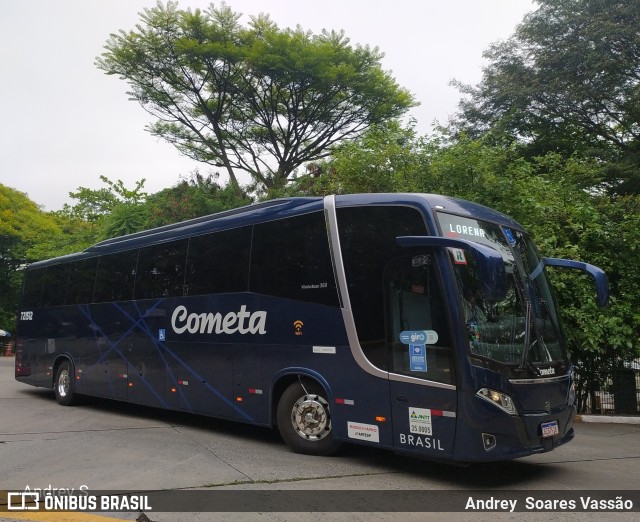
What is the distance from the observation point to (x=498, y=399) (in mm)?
6426

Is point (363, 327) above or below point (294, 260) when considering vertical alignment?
below

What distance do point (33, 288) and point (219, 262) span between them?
7.83m

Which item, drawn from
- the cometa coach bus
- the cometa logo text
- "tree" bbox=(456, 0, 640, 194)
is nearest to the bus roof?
the cometa coach bus

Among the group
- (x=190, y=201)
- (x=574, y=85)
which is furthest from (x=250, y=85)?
(x=574, y=85)

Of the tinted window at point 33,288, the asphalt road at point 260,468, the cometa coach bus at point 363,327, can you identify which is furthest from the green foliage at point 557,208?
the tinted window at point 33,288

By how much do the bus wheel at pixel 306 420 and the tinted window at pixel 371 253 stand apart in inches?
46.5

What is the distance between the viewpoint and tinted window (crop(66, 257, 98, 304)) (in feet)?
42.6

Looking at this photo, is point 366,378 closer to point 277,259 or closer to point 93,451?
point 277,259

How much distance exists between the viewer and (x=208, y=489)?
6.38 metres

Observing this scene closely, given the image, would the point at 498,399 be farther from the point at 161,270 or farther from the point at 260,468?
the point at 161,270

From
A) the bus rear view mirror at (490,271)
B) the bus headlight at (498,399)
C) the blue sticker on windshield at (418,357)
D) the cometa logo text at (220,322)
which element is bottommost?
the bus headlight at (498,399)

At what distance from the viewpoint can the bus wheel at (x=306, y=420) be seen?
802 cm

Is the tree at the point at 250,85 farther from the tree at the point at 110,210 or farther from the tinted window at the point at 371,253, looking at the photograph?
the tinted window at the point at 371,253

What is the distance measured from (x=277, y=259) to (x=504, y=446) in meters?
3.89
